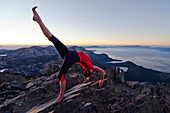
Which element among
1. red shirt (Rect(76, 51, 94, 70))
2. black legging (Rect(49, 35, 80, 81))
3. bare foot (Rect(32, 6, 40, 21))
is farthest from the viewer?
red shirt (Rect(76, 51, 94, 70))

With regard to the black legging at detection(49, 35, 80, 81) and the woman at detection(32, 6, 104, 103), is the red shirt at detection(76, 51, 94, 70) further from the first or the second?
the black legging at detection(49, 35, 80, 81)

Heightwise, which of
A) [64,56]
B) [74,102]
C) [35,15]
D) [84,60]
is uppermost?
[35,15]

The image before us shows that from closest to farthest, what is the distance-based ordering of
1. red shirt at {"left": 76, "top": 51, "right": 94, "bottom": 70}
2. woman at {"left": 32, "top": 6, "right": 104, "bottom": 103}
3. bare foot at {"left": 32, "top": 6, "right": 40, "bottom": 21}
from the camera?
1. bare foot at {"left": 32, "top": 6, "right": 40, "bottom": 21}
2. woman at {"left": 32, "top": 6, "right": 104, "bottom": 103}
3. red shirt at {"left": 76, "top": 51, "right": 94, "bottom": 70}

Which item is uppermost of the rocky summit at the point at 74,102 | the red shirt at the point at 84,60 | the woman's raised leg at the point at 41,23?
the woman's raised leg at the point at 41,23

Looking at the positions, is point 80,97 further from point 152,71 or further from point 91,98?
point 152,71

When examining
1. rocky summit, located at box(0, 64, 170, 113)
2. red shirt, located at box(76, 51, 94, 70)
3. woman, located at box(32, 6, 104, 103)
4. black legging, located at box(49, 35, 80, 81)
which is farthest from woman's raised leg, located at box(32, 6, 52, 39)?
rocky summit, located at box(0, 64, 170, 113)

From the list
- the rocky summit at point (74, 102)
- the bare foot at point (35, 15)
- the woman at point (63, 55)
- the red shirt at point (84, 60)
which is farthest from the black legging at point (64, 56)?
the rocky summit at point (74, 102)

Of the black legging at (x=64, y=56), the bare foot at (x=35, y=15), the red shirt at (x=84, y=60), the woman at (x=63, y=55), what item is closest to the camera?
the bare foot at (x=35, y=15)

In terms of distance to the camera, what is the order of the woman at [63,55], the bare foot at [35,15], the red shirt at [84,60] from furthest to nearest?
1. the red shirt at [84,60]
2. the woman at [63,55]
3. the bare foot at [35,15]

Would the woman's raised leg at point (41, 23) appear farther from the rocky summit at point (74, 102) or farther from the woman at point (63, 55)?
the rocky summit at point (74, 102)

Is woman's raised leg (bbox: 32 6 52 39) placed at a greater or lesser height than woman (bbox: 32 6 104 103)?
greater

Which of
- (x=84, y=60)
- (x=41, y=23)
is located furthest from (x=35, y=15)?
(x=84, y=60)

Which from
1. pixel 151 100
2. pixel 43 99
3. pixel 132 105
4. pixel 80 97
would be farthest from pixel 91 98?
pixel 151 100

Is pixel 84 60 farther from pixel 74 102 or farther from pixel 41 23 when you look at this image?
pixel 41 23
